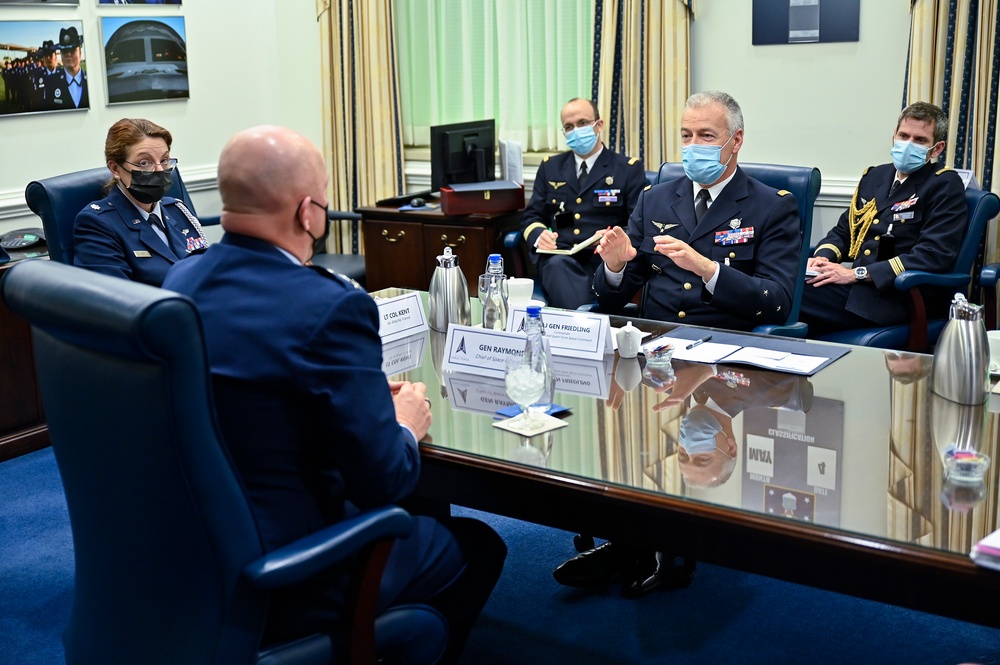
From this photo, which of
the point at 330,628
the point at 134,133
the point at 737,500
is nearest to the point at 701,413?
the point at 737,500

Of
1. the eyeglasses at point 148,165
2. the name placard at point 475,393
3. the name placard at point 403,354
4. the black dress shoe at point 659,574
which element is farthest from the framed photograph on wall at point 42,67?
the black dress shoe at point 659,574

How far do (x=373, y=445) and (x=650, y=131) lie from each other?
3.93m

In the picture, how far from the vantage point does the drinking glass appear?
2162mm

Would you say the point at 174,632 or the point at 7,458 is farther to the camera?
the point at 7,458

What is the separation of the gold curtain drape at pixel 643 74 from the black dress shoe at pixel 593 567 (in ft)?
9.10

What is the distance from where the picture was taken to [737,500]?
1.77 metres

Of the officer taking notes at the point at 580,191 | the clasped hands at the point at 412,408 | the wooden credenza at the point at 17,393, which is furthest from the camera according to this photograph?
the officer taking notes at the point at 580,191

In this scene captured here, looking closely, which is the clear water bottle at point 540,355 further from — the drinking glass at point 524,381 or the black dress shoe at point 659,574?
the black dress shoe at point 659,574

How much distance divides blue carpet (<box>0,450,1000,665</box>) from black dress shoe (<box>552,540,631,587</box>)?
0.12 feet

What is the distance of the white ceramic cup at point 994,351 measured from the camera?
237 cm

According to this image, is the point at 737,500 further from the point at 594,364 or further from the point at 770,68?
the point at 770,68

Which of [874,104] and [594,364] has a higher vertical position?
[874,104]

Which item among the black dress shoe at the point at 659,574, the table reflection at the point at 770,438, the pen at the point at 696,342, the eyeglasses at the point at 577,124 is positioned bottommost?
the black dress shoe at the point at 659,574

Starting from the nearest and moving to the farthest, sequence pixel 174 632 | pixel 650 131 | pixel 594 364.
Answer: pixel 174 632 → pixel 594 364 → pixel 650 131
